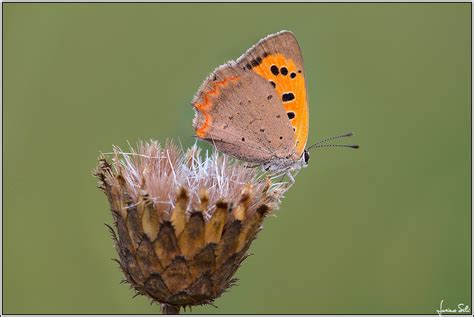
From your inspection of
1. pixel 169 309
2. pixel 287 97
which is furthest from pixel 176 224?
pixel 287 97

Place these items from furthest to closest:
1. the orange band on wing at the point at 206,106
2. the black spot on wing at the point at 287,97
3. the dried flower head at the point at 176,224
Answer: the black spot on wing at the point at 287,97 < the orange band on wing at the point at 206,106 < the dried flower head at the point at 176,224

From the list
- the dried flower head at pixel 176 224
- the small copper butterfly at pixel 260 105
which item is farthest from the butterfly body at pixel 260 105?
the dried flower head at pixel 176 224

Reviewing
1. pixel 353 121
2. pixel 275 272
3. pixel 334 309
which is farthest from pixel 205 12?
pixel 334 309

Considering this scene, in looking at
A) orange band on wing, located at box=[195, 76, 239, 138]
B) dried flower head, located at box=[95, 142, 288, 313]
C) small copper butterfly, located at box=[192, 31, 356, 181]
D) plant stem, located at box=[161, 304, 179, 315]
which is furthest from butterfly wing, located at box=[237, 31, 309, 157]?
plant stem, located at box=[161, 304, 179, 315]

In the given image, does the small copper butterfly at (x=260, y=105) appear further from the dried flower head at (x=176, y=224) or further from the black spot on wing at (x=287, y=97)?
the dried flower head at (x=176, y=224)

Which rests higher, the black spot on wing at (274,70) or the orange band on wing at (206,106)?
the black spot on wing at (274,70)

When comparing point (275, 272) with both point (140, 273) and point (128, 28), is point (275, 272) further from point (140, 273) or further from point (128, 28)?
point (128, 28)

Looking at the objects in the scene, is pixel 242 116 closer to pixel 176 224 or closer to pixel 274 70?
pixel 274 70
